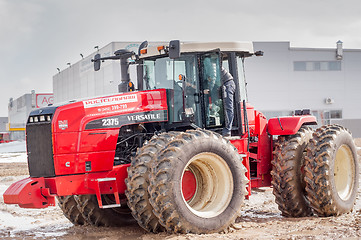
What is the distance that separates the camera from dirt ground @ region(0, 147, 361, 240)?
6859 millimetres

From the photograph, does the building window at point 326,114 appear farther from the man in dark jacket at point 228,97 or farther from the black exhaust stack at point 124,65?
the man in dark jacket at point 228,97

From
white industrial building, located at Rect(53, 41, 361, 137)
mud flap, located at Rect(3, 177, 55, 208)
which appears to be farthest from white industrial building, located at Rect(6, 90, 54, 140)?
mud flap, located at Rect(3, 177, 55, 208)

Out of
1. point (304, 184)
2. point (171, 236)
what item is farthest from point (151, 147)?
point (304, 184)

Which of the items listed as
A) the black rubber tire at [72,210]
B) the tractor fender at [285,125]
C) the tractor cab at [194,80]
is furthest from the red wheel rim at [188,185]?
the tractor fender at [285,125]

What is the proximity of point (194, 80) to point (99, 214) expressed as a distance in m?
2.67

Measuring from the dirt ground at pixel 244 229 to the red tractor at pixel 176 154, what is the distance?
0.79 feet

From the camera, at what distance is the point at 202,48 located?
8.25 m

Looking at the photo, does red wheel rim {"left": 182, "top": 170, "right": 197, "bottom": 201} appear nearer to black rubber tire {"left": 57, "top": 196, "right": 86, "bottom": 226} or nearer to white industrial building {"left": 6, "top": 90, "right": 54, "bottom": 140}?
black rubber tire {"left": 57, "top": 196, "right": 86, "bottom": 226}

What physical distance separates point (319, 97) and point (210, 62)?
40.2m

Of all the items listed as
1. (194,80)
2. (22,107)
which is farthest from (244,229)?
(22,107)

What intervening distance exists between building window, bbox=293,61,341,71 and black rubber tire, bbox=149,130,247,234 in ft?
132

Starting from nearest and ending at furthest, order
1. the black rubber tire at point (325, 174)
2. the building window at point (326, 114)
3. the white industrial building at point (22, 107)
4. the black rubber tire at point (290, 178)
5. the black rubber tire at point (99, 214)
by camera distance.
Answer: the black rubber tire at point (99, 214) → the black rubber tire at point (325, 174) → the black rubber tire at point (290, 178) → the building window at point (326, 114) → the white industrial building at point (22, 107)

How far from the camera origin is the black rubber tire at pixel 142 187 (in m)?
6.73

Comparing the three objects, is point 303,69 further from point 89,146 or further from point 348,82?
point 89,146
